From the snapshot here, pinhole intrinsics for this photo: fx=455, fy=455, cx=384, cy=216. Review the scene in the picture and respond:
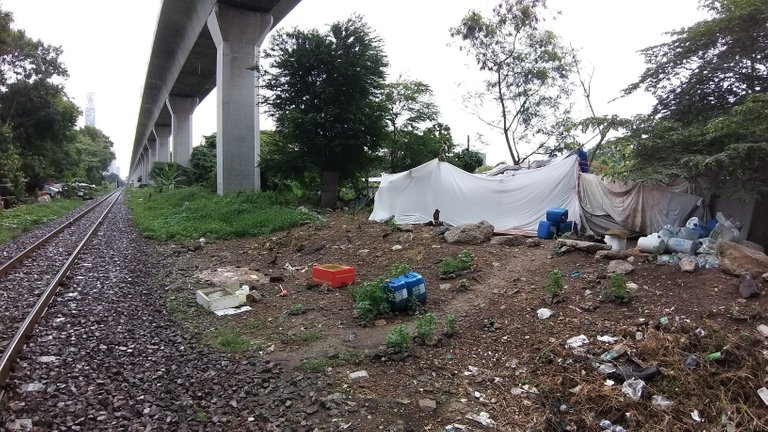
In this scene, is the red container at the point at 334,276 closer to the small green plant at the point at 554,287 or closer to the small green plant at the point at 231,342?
the small green plant at the point at 231,342

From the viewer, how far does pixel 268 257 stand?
32.2 ft

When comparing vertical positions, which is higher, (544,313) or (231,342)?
(544,313)

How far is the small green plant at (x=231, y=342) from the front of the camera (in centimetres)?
482

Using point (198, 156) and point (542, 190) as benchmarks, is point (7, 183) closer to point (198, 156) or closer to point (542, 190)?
point (198, 156)

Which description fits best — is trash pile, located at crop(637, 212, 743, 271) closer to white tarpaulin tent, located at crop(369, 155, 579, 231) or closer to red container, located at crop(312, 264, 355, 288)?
white tarpaulin tent, located at crop(369, 155, 579, 231)

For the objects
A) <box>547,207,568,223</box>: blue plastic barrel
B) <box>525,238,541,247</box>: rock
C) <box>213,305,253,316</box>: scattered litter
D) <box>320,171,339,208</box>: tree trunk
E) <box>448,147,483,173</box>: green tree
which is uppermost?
<box>448,147,483,173</box>: green tree

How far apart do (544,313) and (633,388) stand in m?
1.63

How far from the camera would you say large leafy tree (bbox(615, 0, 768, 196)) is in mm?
6289

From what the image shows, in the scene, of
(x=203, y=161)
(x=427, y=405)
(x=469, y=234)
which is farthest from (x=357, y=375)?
(x=203, y=161)

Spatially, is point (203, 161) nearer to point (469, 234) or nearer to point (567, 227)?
point (469, 234)

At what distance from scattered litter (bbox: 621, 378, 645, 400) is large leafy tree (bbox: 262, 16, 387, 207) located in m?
12.8

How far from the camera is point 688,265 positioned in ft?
19.0

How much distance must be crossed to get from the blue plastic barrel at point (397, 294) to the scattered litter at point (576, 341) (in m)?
1.92

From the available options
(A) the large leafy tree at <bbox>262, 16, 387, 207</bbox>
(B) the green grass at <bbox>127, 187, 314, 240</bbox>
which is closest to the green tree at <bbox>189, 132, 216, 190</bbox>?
(B) the green grass at <bbox>127, 187, 314, 240</bbox>
